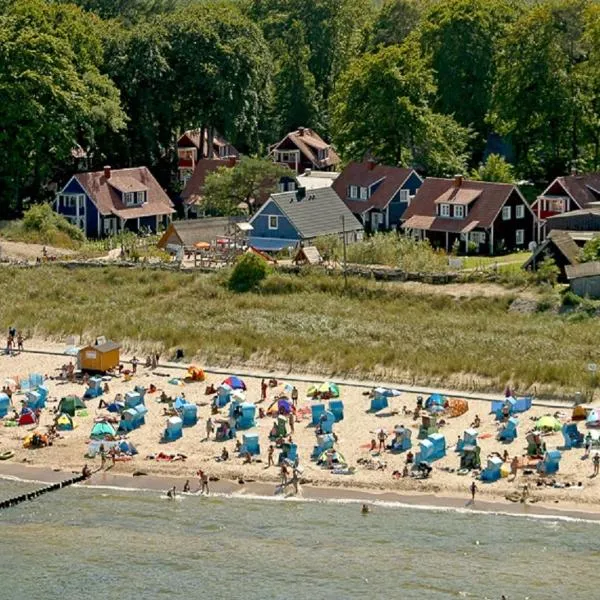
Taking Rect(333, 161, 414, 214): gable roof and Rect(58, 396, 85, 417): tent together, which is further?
Rect(333, 161, 414, 214): gable roof

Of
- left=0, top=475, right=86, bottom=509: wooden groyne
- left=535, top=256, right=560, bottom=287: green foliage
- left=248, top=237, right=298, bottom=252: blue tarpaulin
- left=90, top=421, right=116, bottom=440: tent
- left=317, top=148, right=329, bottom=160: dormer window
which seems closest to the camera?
left=0, top=475, right=86, bottom=509: wooden groyne

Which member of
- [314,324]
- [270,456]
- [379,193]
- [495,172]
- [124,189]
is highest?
[495,172]

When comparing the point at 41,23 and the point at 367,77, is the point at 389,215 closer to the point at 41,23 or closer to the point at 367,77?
the point at 367,77

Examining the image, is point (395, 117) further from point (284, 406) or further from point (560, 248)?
point (284, 406)

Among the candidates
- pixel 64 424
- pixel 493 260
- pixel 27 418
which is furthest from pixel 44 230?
pixel 64 424

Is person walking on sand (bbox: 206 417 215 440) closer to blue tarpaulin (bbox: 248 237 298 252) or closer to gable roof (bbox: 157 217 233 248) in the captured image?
blue tarpaulin (bbox: 248 237 298 252)

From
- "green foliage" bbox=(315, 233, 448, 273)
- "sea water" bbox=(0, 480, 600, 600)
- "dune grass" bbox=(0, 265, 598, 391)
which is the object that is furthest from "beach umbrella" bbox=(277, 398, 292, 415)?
"green foliage" bbox=(315, 233, 448, 273)

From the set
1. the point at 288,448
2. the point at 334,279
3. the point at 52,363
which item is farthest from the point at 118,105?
the point at 288,448
